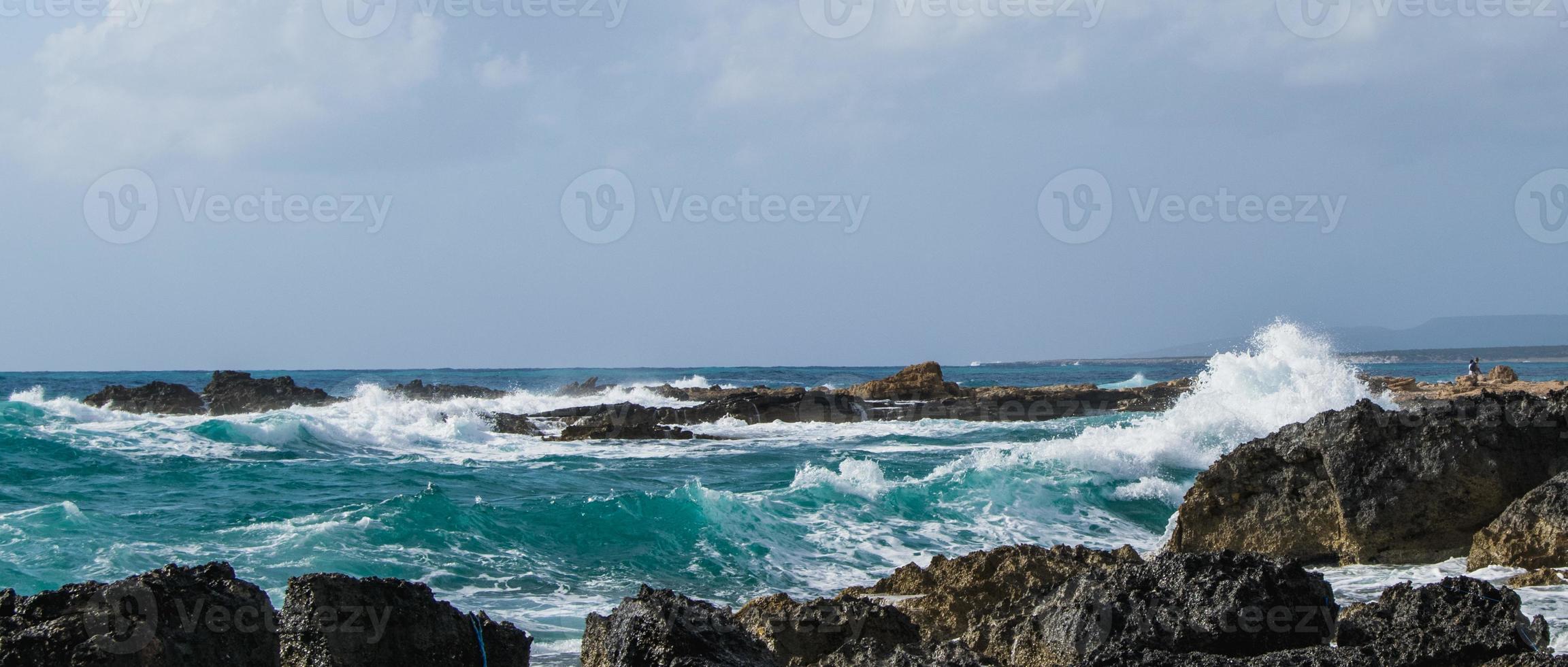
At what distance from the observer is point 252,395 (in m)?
34.2

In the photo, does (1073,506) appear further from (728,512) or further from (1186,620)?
(1186,620)

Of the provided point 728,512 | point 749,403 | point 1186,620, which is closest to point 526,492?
point 728,512

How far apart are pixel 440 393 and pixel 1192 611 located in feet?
127

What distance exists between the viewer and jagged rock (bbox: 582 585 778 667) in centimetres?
399

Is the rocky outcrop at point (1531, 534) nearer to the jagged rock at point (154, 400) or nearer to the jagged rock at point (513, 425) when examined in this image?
the jagged rock at point (513, 425)

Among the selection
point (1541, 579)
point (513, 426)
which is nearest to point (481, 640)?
point (1541, 579)

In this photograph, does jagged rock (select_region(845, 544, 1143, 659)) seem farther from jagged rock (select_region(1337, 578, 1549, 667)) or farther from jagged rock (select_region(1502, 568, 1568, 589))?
jagged rock (select_region(1502, 568, 1568, 589))

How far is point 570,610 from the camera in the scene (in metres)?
8.38

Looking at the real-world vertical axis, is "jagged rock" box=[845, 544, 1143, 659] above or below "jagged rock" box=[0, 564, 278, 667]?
below

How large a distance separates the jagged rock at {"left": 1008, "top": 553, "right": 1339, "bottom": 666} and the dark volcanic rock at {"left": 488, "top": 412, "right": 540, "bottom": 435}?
20403mm

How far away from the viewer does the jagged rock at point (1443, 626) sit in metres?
3.75

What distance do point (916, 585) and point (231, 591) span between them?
4.27 meters

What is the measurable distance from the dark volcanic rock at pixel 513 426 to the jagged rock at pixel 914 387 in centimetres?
1114

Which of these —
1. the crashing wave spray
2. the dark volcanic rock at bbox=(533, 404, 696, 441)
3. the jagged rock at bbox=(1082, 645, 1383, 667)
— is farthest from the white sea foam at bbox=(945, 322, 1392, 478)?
the jagged rock at bbox=(1082, 645, 1383, 667)
